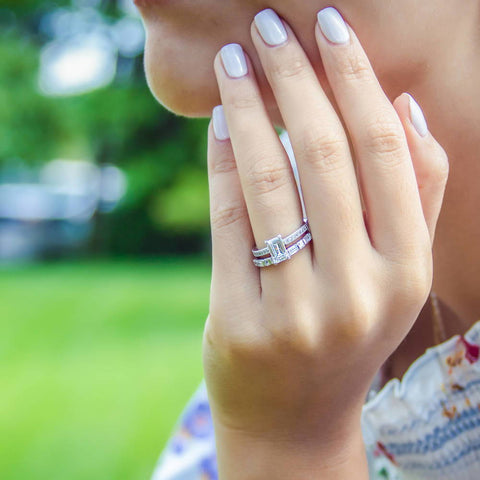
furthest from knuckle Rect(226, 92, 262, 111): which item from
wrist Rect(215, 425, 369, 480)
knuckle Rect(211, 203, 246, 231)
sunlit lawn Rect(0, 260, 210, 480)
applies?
sunlit lawn Rect(0, 260, 210, 480)

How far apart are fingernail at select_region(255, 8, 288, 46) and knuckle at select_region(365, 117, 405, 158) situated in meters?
0.27

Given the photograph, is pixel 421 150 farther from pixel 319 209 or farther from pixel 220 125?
pixel 220 125

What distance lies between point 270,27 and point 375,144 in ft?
1.12

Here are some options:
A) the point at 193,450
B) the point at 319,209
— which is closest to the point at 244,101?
the point at 319,209

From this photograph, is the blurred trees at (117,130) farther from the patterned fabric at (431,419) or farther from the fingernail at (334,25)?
the fingernail at (334,25)

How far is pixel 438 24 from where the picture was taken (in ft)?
4.97

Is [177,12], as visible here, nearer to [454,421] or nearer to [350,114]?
[350,114]

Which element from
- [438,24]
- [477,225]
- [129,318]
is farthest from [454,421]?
[129,318]

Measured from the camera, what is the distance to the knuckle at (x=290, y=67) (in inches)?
59.2

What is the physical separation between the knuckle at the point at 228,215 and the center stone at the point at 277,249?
12cm

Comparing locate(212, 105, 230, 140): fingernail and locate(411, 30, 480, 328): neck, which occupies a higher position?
locate(212, 105, 230, 140): fingernail

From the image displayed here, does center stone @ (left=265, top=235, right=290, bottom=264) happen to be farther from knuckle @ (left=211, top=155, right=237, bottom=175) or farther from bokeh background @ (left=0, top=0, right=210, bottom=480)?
bokeh background @ (left=0, top=0, right=210, bottom=480)

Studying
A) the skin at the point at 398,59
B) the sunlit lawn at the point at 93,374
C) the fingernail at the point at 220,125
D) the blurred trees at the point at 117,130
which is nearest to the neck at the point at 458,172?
the skin at the point at 398,59

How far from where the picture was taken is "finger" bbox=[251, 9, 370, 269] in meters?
1.43
